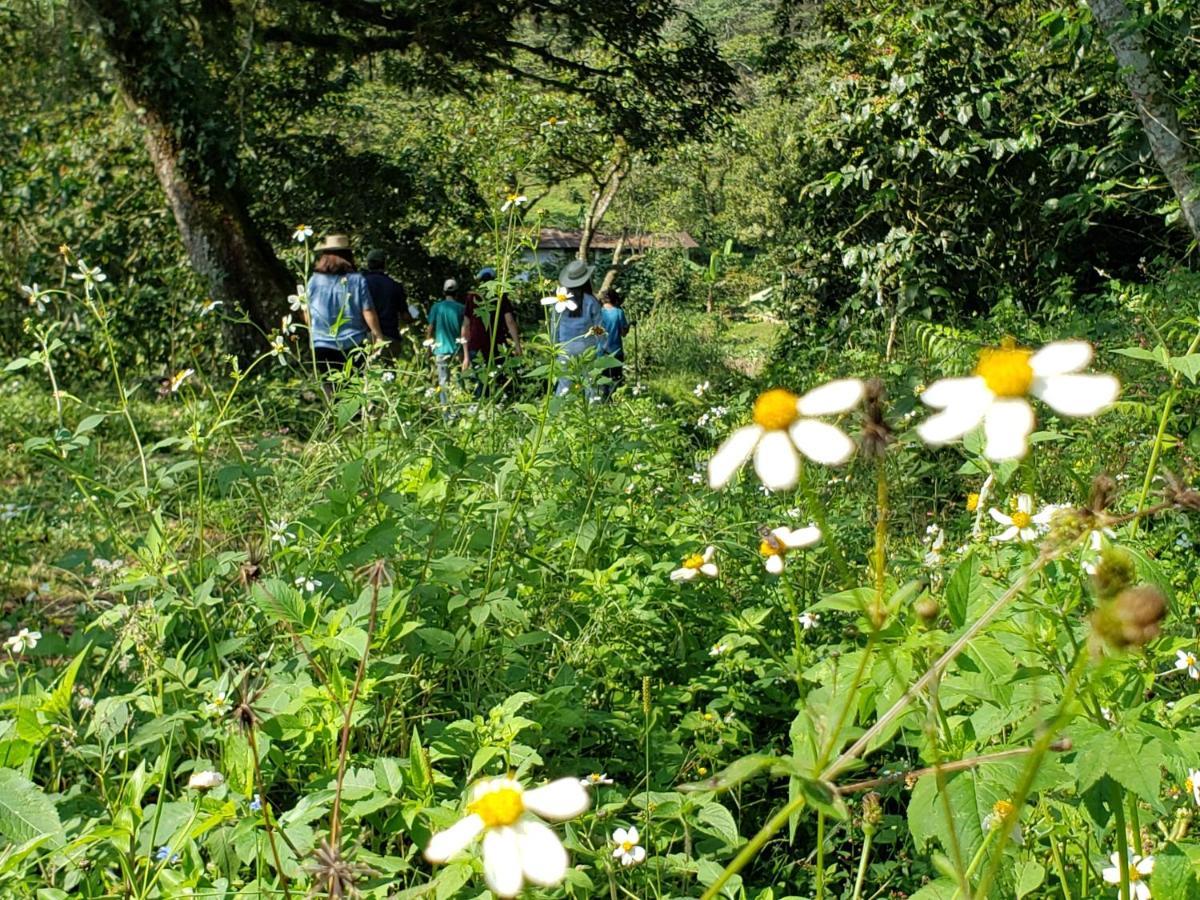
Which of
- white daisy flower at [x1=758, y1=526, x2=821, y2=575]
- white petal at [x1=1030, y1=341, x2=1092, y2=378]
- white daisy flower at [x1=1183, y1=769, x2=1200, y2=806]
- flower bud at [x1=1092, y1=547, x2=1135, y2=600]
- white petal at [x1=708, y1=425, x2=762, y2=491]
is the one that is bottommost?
white daisy flower at [x1=1183, y1=769, x2=1200, y2=806]

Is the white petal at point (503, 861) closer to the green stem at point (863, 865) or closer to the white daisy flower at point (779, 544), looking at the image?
the white daisy flower at point (779, 544)

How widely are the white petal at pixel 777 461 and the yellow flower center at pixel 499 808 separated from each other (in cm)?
22

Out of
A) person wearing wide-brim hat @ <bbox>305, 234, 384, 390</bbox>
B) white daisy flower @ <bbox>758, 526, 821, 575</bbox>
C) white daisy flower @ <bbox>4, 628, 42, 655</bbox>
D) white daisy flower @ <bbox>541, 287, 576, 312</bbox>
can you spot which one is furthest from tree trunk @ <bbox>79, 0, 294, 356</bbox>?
white daisy flower @ <bbox>758, 526, 821, 575</bbox>

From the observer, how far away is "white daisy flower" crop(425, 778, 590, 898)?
0.53m

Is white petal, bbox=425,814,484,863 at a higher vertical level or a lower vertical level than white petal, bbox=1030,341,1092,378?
lower

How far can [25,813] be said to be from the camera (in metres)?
1.03

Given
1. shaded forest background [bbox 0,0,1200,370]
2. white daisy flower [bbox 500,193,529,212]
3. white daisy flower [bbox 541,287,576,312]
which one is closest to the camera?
white daisy flower [bbox 500,193,529,212]

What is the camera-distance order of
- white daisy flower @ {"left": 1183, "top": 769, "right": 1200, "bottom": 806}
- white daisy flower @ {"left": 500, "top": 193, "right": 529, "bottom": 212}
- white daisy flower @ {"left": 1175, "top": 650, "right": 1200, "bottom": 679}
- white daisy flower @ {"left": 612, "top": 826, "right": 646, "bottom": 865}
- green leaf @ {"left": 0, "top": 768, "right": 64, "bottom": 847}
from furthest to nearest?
1. white daisy flower @ {"left": 500, "top": 193, "right": 529, "bottom": 212}
2. white daisy flower @ {"left": 1175, "top": 650, "right": 1200, "bottom": 679}
3. white daisy flower @ {"left": 612, "top": 826, "right": 646, "bottom": 865}
4. white daisy flower @ {"left": 1183, "top": 769, "right": 1200, "bottom": 806}
5. green leaf @ {"left": 0, "top": 768, "right": 64, "bottom": 847}

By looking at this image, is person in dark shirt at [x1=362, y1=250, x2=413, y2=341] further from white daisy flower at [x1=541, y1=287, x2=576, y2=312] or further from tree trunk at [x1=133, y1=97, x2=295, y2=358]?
white daisy flower at [x1=541, y1=287, x2=576, y2=312]

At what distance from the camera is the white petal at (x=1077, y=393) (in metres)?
0.53

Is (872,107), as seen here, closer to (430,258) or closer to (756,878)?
(430,258)

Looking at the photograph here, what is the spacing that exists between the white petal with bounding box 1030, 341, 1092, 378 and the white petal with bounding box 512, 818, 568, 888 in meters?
0.36

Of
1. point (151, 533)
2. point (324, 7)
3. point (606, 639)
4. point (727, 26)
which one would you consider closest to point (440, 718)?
point (606, 639)

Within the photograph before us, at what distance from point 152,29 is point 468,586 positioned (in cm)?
638
